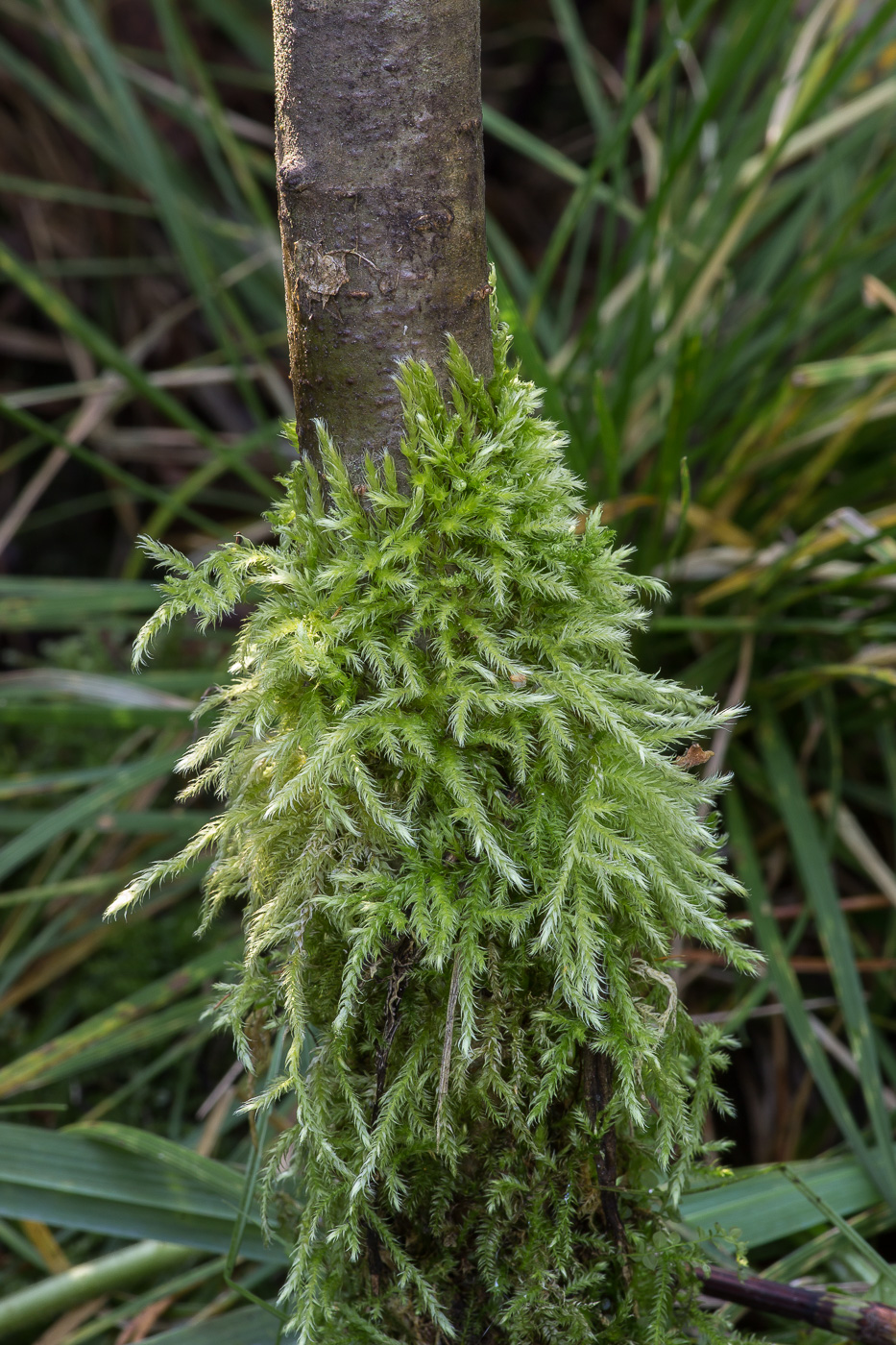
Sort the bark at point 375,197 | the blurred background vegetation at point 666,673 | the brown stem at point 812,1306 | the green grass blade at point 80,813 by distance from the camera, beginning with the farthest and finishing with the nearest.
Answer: the green grass blade at point 80,813 → the blurred background vegetation at point 666,673 → the brown stem at point 812,1306 → the bark at point 375,197

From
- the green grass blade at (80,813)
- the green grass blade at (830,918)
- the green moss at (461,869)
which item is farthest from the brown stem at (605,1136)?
the green grass blade at (80,813)

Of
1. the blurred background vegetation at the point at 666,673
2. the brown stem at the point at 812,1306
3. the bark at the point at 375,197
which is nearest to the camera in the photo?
the bark at the point at 375,197

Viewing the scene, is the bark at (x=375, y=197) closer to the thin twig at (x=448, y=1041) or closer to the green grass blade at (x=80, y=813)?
the thin twig at (x=448, y=1041)

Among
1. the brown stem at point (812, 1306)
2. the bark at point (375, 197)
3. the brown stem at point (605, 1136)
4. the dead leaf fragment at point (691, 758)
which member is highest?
the bark at point (375, 197)

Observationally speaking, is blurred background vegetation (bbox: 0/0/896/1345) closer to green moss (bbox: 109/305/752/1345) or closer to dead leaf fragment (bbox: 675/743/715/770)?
green moss (bbox: 109/305/752/1345)

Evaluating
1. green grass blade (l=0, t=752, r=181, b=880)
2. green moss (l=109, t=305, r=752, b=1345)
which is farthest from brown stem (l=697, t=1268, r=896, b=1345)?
green grass blade (l=0, t=752, r=181, b=880)

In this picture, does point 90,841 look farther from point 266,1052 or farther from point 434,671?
point 434,671
